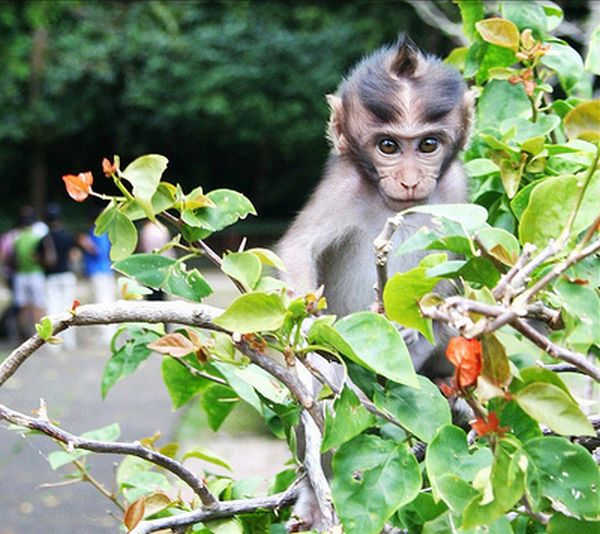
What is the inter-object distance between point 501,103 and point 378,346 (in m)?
1.23

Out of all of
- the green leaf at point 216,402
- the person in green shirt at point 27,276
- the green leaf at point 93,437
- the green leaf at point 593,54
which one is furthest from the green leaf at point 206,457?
the person in green shirt at point 27,276

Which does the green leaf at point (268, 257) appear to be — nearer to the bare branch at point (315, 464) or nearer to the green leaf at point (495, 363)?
the bare branch at point (315, 464)

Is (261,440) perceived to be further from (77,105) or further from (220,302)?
(77,105)

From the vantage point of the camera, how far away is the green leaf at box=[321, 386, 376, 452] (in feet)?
4.64

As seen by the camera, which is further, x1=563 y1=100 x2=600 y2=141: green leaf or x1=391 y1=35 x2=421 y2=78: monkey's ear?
x1=391 y1=35 x2=421 y2=78: monkey's ear

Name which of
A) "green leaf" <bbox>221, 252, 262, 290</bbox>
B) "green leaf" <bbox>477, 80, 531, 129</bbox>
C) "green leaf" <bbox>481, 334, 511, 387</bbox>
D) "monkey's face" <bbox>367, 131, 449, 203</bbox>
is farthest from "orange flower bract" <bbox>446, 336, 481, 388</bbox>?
"monkey's face" <bbox>367, 131, 449, 203</bbox>

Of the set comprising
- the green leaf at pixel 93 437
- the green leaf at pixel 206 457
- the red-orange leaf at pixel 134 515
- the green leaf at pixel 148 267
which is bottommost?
the green leaf at pixel 206 457

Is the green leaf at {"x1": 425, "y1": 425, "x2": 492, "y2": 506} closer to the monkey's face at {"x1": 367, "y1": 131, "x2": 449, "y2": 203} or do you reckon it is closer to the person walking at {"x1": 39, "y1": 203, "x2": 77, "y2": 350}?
the monkey's face at {"x1": 367, "y1": 131, "x2": 449, "y2": 203}

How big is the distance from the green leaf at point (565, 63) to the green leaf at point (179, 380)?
0.98 m

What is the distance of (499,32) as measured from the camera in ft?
Result: 6.93

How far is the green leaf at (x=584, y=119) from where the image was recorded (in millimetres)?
1620

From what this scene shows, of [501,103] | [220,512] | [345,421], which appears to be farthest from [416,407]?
[501,103]

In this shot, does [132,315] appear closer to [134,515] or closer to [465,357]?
[134,515]

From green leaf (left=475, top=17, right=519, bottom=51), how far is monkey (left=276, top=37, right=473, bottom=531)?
74 centimetres
